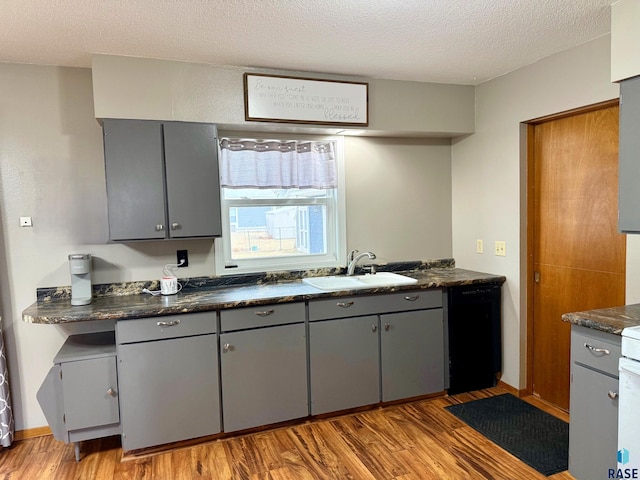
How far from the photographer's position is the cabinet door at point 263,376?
2.65 metres

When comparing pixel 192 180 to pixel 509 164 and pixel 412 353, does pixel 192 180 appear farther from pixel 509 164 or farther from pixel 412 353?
pixel 509 164

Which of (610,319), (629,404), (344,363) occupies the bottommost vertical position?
(344,363)

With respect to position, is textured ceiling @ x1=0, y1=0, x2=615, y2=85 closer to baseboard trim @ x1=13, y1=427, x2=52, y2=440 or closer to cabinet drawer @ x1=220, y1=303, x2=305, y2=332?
cabinet drawer @ x1=220, y1=303, x2=305, y2=332

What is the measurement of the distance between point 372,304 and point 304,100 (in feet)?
4.85

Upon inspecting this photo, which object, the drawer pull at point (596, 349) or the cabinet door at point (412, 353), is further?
the cabinet door at point (412, 353)

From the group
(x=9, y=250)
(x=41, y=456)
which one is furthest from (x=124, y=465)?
(x=9, y=250)

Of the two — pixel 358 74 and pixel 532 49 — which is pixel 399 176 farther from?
pixel 532 49

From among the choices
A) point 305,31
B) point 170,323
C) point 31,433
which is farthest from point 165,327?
point 305,31

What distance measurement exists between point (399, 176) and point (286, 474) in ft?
7.80

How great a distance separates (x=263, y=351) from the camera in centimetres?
271

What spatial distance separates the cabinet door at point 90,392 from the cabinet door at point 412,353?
1731 millimetres

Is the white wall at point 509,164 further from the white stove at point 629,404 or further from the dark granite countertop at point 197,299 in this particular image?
the white stove at point 629,404

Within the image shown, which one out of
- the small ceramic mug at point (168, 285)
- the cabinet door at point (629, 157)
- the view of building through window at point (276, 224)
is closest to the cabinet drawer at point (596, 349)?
the cabinet door at point (629, 157)

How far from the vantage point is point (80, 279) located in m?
2.62
